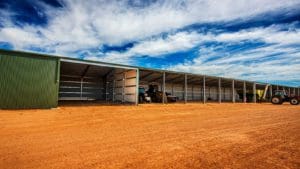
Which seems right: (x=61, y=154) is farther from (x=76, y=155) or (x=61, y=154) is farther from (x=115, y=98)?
(x=115, y=98)

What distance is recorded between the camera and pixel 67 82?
21.6 m

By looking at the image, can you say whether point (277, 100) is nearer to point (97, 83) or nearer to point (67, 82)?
point (97, 83)

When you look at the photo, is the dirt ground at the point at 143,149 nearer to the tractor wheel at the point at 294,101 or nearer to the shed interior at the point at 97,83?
the shed interior at the point at 97,83

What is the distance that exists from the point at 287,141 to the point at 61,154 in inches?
231

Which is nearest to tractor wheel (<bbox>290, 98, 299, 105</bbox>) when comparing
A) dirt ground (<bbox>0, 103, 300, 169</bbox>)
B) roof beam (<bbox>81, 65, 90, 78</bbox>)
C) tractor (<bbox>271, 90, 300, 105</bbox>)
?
tractor (<bbox>271, 90, 300, 105</bbox>)

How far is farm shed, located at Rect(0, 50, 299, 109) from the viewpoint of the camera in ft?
37.4

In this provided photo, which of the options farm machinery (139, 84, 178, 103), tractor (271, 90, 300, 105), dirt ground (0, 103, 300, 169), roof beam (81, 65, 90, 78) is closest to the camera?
dirt ground (0, 103, 300, 169)

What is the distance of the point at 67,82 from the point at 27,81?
9.91 metres

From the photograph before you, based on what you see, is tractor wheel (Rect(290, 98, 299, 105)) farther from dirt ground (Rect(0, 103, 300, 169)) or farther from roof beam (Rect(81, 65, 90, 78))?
roof beam (Rect(81, 65, 90, 78))

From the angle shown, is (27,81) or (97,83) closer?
(27,81)

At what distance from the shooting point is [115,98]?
22.1 metres

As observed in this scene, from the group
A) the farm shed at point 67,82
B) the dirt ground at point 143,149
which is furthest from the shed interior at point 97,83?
the dirt ground at point 143,149

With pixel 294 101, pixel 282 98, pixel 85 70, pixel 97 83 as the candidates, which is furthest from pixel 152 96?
pixel 294 101

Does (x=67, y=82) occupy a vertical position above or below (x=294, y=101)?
above
